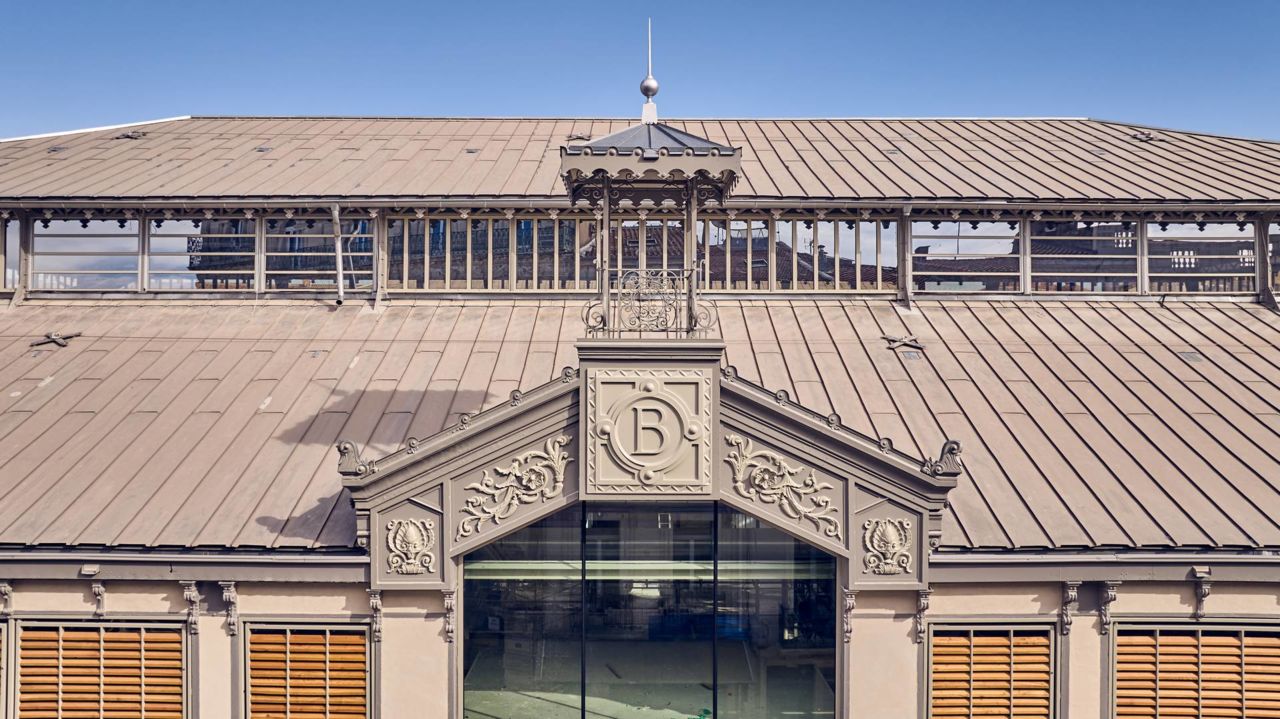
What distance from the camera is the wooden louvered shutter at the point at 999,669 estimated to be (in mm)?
13398

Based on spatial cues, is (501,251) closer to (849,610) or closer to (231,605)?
(231,605)

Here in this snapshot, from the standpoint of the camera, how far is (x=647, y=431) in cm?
1255

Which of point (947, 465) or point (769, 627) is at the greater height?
point (947, 465)

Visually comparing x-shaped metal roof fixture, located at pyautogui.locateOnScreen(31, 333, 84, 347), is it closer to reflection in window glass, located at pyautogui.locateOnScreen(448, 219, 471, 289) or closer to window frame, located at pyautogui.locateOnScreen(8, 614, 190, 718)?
window frame, located at pyautogui.locateOnScreen(8, 614, 190, 718)

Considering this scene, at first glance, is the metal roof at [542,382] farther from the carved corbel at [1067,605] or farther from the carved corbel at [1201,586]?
the carved corbel at [1067,605]

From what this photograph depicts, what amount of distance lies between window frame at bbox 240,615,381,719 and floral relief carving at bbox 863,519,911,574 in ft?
22.8

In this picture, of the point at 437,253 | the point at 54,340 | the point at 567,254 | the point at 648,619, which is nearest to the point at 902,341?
the point at 567,254

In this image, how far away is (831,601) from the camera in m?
13.4

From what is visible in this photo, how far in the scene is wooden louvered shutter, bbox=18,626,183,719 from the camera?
13.4 m

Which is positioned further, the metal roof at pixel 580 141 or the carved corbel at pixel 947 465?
the metal roof at pixel 580 141

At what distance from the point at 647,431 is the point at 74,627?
870cm

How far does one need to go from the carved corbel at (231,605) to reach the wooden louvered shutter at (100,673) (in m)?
0.80

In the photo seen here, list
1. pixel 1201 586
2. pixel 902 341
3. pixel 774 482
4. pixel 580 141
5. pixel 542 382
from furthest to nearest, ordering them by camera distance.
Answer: pixel 580 141 < pixel 902 341 < pixel 542 382 < pixel 1201 586 < pixel 774 482

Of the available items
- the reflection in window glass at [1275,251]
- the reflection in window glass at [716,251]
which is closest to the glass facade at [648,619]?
the reflection in window glass at [716,251]
